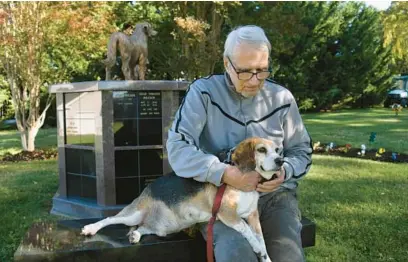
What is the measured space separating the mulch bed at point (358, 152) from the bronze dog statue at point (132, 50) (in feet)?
18.5

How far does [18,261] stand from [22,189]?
4.95 metres

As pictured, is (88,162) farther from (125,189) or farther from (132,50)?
(132,50)

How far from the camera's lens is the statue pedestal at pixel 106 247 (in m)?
2.34

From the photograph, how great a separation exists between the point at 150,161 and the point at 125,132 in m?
0.52

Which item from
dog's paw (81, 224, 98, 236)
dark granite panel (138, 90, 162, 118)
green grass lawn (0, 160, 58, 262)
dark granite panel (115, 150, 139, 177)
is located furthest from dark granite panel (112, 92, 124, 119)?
dog's paw (81, 224, 98, 236)

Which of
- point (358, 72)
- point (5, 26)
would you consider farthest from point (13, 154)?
point (358, 72)

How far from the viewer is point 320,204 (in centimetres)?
563

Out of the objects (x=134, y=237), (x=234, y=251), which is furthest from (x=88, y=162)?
(x=234, y=251)

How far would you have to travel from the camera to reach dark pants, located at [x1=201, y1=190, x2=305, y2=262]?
2164 millimetres

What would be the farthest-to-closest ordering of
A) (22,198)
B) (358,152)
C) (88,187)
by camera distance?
(358,152), (22,198), (88,187)

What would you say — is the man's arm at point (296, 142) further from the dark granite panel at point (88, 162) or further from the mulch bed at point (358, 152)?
the mulch bed at point (358, 152)

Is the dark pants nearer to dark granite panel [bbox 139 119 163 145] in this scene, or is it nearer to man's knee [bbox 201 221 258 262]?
man's knee [bbox 201 221 258 262]

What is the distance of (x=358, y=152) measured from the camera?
9.97m

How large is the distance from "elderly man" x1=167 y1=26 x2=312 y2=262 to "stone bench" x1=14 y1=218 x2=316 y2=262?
0.35m
